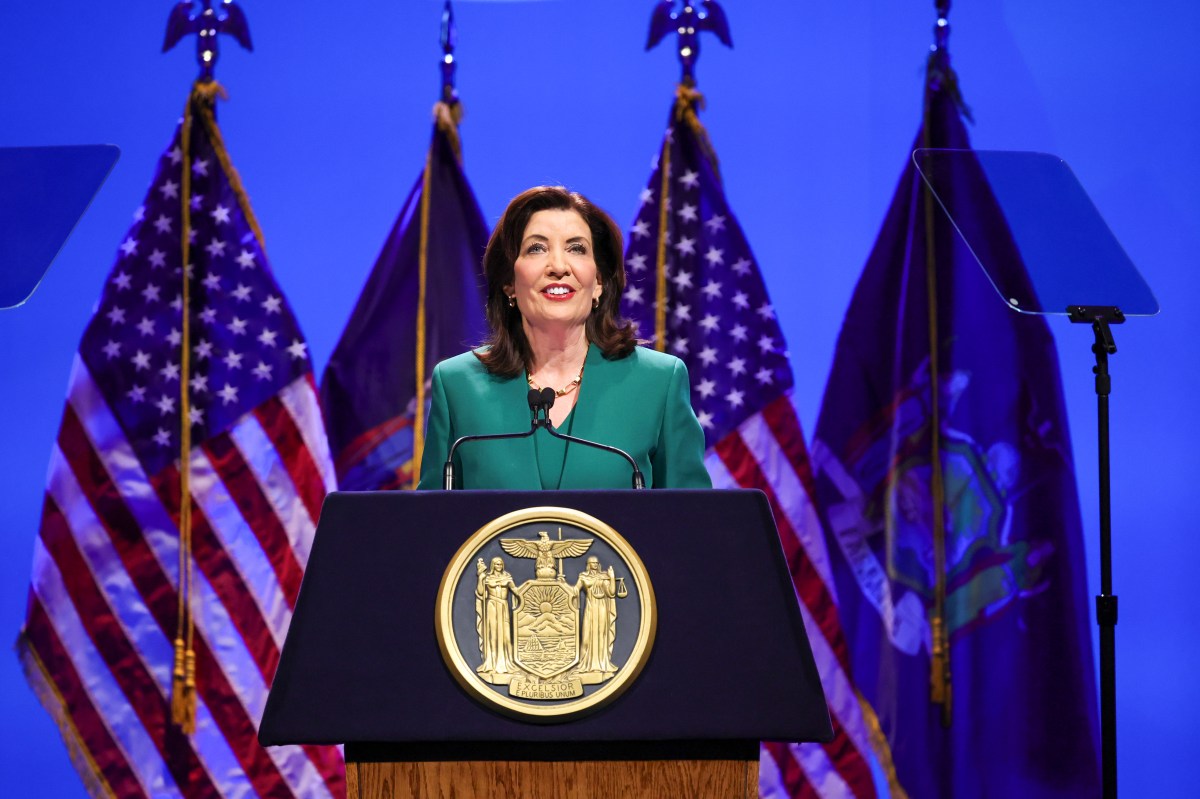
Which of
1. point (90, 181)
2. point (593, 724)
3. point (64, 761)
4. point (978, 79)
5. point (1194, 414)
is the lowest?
point (64, 761)

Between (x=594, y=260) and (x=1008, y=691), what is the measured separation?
82.4 inches

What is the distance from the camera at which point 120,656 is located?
11.7 ft

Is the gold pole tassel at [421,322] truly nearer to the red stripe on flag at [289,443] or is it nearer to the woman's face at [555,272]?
the red stripe on flag at [289,443]

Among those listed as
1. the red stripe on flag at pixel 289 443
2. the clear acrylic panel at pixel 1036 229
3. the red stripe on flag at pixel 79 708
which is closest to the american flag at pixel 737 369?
the clear acrylic panel at pixel 1036 229

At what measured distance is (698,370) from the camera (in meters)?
3.70

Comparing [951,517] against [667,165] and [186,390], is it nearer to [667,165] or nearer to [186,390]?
[667,165]

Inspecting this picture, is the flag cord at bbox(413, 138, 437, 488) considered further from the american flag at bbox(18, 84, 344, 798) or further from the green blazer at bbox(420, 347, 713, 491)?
the green blazer at bbox(420, 347, 713, 491)

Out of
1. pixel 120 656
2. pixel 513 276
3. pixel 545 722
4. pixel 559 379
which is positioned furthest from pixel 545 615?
pixel 120 656

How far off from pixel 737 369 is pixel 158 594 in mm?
1799

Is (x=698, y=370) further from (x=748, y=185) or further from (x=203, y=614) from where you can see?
(x=203, y=614)

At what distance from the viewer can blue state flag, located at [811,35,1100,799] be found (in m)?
3.56

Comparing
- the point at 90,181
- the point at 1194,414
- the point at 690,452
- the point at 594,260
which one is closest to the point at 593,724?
the point at 690,452

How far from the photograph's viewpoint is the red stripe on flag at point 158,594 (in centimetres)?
356

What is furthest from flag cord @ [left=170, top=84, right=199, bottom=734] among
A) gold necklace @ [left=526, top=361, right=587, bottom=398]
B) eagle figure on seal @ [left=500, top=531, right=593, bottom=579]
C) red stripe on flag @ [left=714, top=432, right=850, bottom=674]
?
eagle figure on seal @ [left=500, top=531, right=593, bottom=579]
